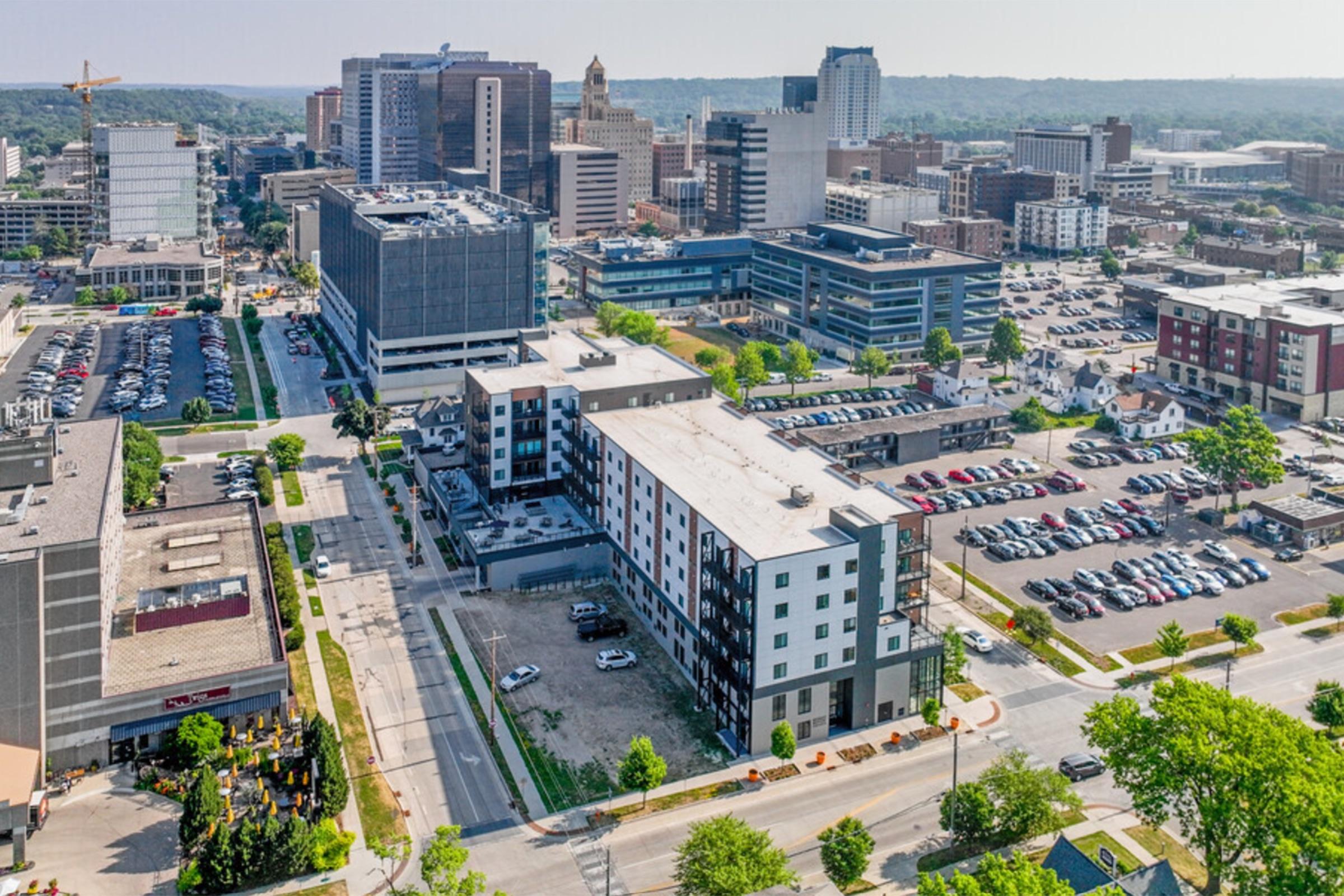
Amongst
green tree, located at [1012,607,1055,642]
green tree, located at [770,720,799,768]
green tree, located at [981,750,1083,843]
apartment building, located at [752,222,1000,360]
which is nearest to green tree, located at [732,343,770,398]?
apartment building, located at [752,222,1000,360]

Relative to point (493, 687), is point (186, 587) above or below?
above

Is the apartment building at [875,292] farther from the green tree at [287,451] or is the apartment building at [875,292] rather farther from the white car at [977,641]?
the white car at [977,641]

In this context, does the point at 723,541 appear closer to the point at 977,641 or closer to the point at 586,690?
the point at 586,690

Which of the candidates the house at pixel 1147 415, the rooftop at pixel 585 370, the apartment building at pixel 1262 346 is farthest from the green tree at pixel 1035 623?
the apartment building at pixel 1262 346

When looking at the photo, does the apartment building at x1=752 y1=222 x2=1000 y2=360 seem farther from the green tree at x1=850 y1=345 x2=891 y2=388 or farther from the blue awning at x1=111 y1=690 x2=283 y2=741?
the blue awning at x1=111 y1=690 x2=283 y2=741

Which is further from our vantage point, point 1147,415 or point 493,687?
point 1147,415

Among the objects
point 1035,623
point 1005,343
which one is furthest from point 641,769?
point 1005,343

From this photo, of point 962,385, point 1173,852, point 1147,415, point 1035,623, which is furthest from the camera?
point 962,385
